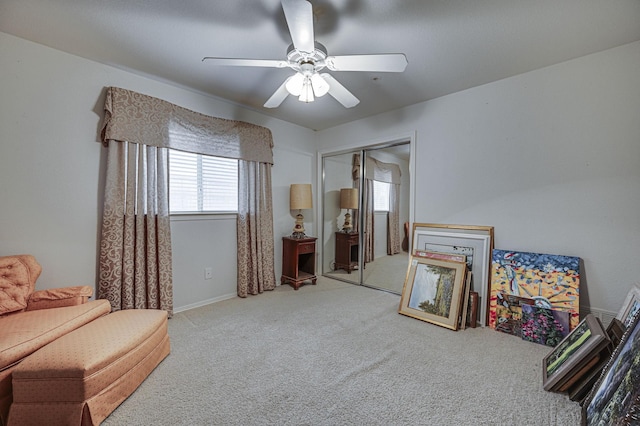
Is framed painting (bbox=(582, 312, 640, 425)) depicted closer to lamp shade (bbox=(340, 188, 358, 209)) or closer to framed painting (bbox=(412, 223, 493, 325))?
framed painting (bbox=(412, 223, 493, 325))

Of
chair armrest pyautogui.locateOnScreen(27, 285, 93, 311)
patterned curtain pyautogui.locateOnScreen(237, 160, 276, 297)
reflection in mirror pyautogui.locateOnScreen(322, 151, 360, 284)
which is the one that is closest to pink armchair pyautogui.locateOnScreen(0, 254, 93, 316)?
chair armrest pyautogui.locateOnScreen(27, 285, 93, 311)

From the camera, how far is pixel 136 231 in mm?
2430

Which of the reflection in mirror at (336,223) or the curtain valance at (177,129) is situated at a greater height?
the curtain valance at (177,129)

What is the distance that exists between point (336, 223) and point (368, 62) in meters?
2.71

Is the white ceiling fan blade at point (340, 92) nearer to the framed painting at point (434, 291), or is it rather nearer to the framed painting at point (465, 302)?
the framed painting at point (434, 291)

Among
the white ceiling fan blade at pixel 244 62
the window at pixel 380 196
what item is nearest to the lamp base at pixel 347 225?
the window at pixel 380 196

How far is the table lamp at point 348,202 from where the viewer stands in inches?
152

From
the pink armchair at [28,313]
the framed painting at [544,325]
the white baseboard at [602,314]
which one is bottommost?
the framed painting at [544,325]

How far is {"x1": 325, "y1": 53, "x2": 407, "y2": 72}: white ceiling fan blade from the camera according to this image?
1.60m

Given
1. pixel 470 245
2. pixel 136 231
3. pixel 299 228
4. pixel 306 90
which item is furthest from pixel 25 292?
pixel 470 245

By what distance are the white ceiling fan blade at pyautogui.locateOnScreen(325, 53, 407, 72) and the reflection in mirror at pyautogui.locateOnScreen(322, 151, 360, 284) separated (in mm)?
2145

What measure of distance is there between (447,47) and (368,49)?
61cm

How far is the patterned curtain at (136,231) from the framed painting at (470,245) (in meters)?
2.81

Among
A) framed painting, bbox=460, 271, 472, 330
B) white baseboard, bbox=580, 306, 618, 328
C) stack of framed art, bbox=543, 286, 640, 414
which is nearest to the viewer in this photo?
stack of framed art, bbox=543, 286, 640, 414
